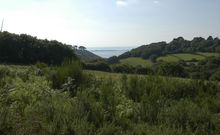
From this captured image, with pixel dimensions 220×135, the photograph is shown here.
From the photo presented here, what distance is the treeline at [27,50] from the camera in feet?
113

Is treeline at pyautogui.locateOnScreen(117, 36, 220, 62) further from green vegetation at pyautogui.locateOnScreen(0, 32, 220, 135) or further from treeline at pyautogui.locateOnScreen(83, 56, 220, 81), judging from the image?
green vegetation at pyautogui.locateOnScreen(0, 32, 220, 135)

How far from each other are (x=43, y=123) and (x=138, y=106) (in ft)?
6.61

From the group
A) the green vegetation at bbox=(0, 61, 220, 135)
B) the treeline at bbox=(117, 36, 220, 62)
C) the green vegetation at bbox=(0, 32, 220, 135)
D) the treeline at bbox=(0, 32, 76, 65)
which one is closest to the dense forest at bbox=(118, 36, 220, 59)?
the treeline at bbox=(117, 36, 220, 62)

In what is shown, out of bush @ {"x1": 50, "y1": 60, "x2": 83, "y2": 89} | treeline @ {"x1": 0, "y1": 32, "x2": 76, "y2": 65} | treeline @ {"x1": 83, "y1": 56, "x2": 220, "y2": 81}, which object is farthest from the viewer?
treeline @ {"x1": 0, "y1": 32, "x2": 76, "y2": 65}

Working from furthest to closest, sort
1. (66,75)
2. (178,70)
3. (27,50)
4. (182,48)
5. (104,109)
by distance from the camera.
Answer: (182,48), (27,50), (178,70), (66,75), (104,109)

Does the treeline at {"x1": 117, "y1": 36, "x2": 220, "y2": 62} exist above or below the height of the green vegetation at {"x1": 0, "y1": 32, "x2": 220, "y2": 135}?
above

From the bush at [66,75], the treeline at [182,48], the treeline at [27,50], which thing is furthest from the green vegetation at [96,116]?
the treeline at [182,48]

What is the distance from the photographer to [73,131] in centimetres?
266

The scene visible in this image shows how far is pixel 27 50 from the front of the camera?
120 ft

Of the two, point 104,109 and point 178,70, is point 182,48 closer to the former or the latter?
point 178,70

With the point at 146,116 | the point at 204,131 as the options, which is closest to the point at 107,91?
the point at 146,116

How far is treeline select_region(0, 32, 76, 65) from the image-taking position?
113ft

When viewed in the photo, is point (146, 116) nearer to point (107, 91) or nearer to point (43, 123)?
point (107, 91)

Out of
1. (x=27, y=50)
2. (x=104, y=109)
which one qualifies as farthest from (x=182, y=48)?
(x=104, y=109)
